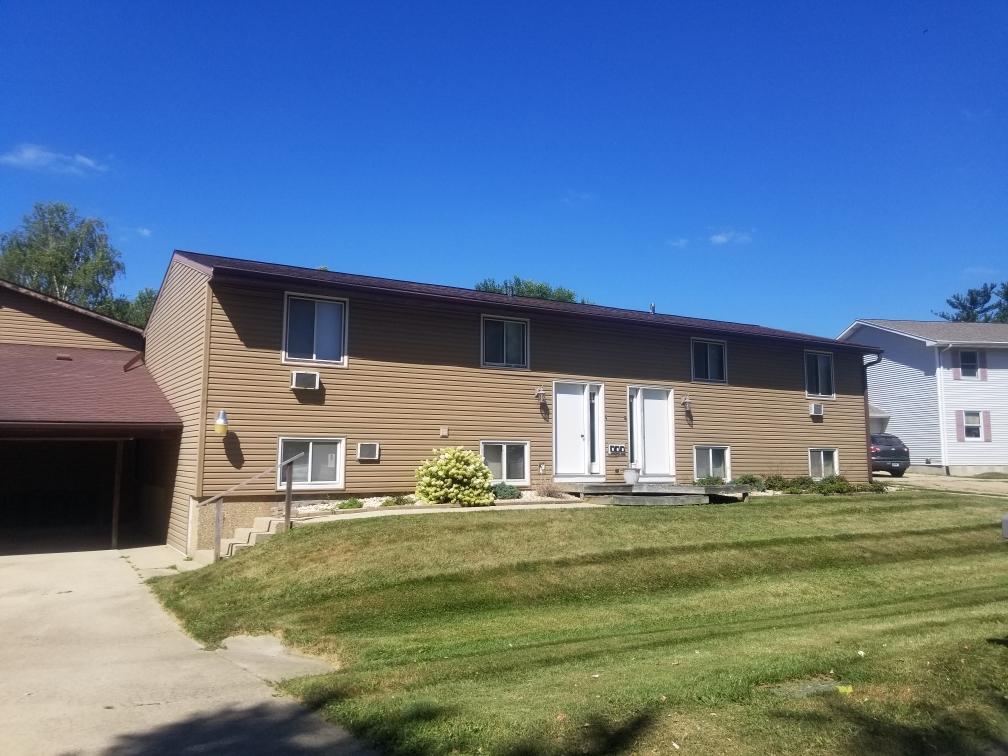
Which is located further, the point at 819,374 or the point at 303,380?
the point at 819,374

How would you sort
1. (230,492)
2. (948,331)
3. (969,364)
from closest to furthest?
(230,492) → (969,364) → (948,331)

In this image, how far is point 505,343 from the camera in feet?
55.0

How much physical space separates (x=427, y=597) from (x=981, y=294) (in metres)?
79.4

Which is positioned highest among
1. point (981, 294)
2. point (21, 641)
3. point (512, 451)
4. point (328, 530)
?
point (981, 294)

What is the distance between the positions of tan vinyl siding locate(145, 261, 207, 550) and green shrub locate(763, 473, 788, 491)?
42.7 feet

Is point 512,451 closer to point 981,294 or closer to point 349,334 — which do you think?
point 349,334

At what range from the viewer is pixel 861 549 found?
12164mm

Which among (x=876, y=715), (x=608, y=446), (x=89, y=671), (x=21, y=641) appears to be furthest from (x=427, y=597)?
(x=608, y=446)

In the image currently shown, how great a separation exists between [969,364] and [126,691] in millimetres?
35396

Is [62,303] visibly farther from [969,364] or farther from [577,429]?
[969,364]

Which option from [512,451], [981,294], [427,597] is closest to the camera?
[427,597]

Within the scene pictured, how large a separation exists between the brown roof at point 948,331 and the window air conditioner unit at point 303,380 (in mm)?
28315

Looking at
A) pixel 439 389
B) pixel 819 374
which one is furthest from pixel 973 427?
pixel 439 389

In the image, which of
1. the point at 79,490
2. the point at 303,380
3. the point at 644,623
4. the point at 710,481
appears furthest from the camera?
the point at 79,490
